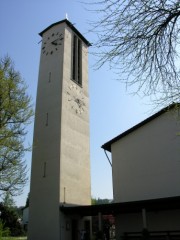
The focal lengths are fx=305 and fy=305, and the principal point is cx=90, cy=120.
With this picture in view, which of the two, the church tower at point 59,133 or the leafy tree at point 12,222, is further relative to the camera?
the leafy tree at point 12,222

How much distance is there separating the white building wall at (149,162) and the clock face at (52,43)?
9.96m

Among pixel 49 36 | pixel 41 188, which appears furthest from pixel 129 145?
pixel 49 36

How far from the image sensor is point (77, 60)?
25484 millimetres

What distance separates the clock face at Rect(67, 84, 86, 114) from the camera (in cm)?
2290

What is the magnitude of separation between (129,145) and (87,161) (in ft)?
14.6

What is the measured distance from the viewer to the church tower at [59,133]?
18875mm

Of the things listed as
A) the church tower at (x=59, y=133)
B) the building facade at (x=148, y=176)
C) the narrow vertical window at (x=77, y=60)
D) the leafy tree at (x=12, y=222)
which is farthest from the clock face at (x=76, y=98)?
the leafy tree at (x=12, y=222)

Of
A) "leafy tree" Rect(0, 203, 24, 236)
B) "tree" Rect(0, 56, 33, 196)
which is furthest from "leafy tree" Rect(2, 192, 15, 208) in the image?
"leafy tree" Rect(0, 203, 24, 236)

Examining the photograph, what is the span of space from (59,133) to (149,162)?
20.6 ft

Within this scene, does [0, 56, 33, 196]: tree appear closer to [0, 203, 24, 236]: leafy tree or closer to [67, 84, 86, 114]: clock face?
[67, 84, 86, 114]: clock face

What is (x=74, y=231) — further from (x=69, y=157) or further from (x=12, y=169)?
(x=12, y=169)

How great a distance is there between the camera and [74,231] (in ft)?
63.2

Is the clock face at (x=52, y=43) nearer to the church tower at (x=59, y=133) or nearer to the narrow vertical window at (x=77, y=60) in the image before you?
the church tower at (x=59, y=133)

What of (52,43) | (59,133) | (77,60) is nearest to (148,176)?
(59,133)
